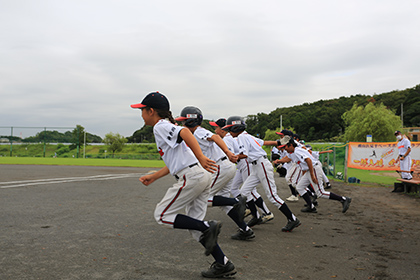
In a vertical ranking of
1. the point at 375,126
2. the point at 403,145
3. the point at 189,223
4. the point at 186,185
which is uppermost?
the point at 375,126

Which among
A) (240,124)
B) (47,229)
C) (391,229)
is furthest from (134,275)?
(391,229)

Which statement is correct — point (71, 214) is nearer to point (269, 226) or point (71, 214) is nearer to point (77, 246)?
point (77, 246)

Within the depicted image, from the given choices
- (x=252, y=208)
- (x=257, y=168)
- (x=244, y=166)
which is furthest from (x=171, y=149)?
(x=244, y=166)

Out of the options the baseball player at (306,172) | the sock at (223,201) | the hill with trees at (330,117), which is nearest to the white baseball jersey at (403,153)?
the baseball player at (306,172)

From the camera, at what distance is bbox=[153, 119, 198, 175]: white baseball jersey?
3.37 meters

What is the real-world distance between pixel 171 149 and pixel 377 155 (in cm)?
1408

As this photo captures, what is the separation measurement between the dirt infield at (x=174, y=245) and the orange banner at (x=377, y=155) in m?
7.36

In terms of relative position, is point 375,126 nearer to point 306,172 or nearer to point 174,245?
point 306,172

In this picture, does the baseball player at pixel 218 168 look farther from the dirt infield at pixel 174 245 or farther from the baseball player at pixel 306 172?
the baseball player at pixel 306 172

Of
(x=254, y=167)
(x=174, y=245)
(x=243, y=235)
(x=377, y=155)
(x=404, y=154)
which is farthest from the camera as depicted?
(x=377, y=155)

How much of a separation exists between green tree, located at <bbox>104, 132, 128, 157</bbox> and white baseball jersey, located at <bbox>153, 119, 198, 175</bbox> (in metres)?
68.4

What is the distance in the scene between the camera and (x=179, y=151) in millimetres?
3465

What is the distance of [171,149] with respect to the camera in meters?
3.47

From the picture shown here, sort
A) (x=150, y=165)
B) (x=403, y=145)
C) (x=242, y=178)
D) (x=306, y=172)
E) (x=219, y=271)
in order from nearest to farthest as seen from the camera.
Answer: (x=219, y=271)
(x=242, y=178)
(x=306, y=172)
(x=403, y=145)
(x=150, y=165)
